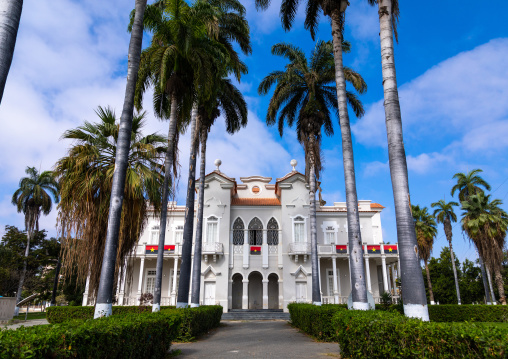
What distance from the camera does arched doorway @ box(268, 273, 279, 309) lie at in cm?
2964

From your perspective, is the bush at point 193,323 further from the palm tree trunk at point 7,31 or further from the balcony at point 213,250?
the balcony at point 213,250

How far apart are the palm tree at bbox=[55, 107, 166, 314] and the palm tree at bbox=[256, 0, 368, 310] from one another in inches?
289

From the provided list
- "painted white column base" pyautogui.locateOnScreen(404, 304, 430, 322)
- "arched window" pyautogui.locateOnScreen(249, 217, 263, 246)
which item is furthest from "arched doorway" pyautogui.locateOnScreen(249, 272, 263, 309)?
"painted white column base" pyautogui.locateOnScreen(404, 304, 430, 322)

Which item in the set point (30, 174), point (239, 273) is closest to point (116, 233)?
point (239, 273)

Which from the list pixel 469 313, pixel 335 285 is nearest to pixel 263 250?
pixel 335 285

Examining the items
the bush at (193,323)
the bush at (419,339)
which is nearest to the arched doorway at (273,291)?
the bush at (193,323)

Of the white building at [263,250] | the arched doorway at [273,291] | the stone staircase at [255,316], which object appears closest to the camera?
the stone staircase at [255,316]

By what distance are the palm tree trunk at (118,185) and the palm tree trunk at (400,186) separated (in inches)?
251

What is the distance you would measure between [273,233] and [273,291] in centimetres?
519

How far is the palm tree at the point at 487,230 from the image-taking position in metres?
28.3

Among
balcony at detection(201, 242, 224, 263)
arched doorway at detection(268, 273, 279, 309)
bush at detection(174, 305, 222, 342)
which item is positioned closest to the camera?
bush at detection(174, 305, 222, 342)

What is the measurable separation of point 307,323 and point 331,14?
41.4 feet

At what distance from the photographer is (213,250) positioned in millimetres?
27609

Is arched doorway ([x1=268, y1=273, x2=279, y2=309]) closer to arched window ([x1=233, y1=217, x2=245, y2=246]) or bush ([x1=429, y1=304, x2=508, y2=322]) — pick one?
arched window ([x1=233, y1=217, x2=245, y2=246])
